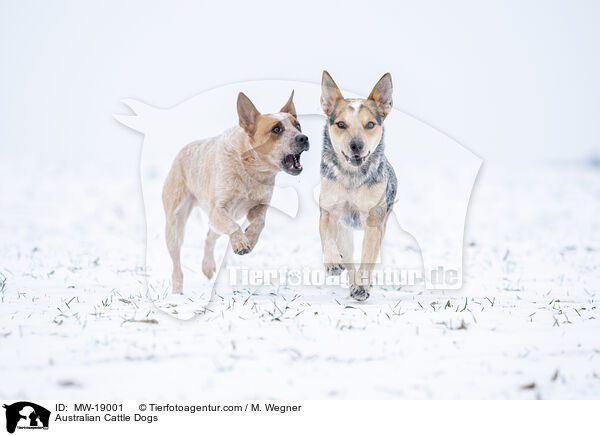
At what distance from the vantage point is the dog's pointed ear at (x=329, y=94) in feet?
14.8

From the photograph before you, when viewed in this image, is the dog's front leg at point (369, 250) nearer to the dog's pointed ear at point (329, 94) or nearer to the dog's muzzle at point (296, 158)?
the dog's muzzle at point (296, 158)

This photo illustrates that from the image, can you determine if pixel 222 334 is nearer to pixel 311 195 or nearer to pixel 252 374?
pixel 252 374

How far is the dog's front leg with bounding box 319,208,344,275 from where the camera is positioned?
15.7ft

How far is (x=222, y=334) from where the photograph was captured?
3.85m

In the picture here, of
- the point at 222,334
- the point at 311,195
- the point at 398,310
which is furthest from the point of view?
the point at 311,195

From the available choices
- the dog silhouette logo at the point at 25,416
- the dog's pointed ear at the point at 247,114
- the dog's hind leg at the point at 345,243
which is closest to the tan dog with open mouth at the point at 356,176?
the dog's hind leg at the point at 345,243

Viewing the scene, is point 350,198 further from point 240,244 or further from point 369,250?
point 240,244

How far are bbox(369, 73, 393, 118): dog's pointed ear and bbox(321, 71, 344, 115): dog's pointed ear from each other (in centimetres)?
27

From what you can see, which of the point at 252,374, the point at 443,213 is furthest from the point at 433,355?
the point at 443,213

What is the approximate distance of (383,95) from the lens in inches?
178

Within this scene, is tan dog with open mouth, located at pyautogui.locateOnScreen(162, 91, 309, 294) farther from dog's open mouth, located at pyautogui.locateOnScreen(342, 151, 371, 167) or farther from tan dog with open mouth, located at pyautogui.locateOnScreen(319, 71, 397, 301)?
dog's open mouth, located at pyautogui.locateOnScreen(342, 151, 371, 167)

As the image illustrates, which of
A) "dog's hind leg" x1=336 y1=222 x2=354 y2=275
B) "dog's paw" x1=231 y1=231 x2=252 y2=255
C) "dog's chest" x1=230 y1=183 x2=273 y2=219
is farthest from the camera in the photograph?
"dog's hind leg" x1=336 y1=222 x2=354 y2=275

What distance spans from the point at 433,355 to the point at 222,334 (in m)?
1.37

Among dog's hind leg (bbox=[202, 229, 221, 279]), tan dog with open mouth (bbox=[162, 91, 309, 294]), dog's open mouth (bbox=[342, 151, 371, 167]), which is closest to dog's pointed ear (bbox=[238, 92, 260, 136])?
tan dog with open mouth (bbox=[162, 91, 309, 294])
